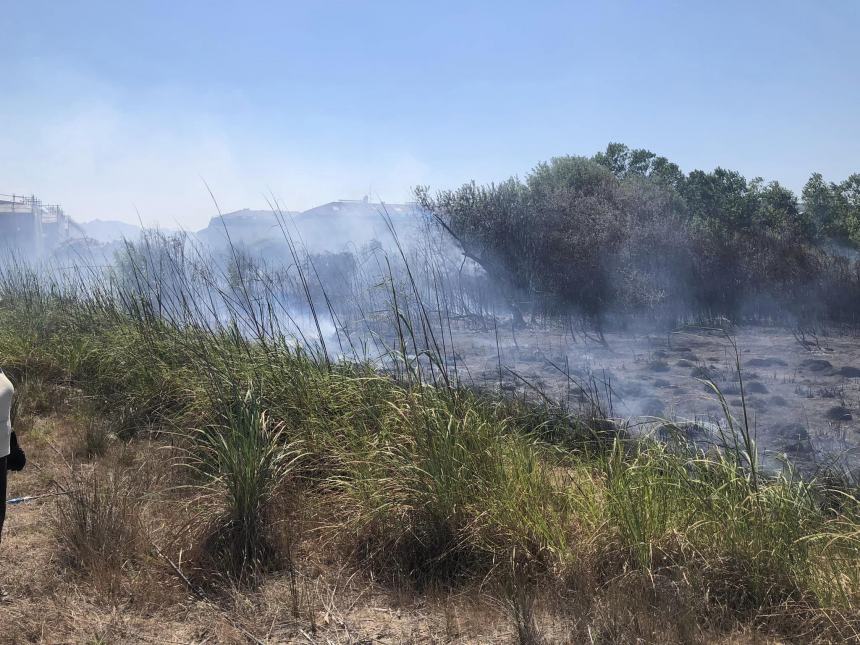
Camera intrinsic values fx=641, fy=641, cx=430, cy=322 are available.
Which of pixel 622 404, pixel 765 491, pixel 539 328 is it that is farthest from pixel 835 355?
pixel 765 491

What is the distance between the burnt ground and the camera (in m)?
6.22

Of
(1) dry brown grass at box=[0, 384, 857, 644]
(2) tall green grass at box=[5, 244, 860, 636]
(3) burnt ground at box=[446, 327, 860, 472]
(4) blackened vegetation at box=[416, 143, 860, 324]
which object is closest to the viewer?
(1) dry brown grass at box=[0, 384, 857, 644]

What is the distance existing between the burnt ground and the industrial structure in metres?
36.7

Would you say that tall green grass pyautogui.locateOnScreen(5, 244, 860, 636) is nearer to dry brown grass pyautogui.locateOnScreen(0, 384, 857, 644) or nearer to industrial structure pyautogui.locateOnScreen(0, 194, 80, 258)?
dry brown grass pyautogui.locateOnScreen(0, 384, 857, 644)

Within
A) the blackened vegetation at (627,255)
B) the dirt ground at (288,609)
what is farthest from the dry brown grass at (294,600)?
the blackened vegetation at (627,255)

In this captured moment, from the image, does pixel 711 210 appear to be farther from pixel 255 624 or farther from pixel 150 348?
pixel 255 624

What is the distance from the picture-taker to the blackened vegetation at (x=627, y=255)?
1357cm

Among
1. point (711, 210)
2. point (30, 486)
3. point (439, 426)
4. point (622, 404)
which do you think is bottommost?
point (622, 404)

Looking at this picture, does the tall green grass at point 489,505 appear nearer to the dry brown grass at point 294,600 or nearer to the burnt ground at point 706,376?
the dry brown grass at point 294,600

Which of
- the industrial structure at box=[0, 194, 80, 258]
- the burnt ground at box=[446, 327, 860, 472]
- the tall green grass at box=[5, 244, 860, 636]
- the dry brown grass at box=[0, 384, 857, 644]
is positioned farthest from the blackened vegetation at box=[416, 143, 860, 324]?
the industrial structure at box=[0, 194, 80, 258]

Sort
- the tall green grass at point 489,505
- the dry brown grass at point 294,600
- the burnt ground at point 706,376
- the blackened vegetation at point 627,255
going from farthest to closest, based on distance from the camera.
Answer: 1. the blackened vegetation at point 627,255
2. the burnt ground at point 706,376
3. the tall green grass at point 489,505
4. the dry brown grass at point 294,600

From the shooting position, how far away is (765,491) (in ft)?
9.46

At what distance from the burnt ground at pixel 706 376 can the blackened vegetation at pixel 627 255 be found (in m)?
1.74

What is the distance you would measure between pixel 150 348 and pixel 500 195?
37.6 feet
